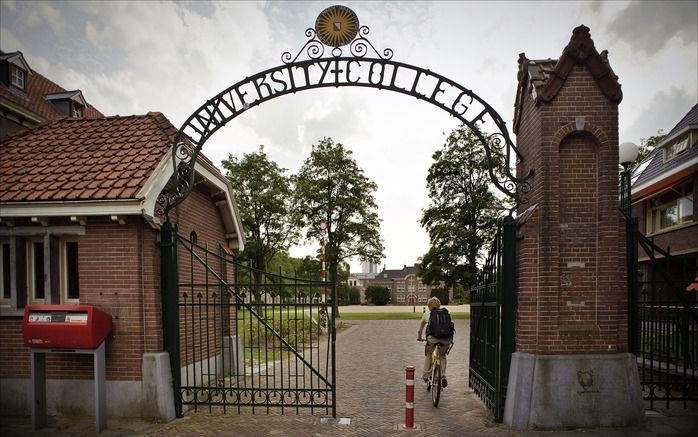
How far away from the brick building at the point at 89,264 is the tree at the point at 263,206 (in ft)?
75.9

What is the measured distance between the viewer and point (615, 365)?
650cm

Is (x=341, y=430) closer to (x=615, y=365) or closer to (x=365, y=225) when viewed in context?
(x=615, y=365)

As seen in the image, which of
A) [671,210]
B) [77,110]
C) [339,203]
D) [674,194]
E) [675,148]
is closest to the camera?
[675,148]

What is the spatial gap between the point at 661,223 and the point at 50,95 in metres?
28.5

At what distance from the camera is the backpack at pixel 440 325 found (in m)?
8.13

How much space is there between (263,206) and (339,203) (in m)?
5.50

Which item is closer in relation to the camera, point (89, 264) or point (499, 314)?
point (499, 314)

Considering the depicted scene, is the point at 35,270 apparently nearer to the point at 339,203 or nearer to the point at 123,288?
the point at 123,288

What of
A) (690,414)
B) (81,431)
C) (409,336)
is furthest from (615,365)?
(409,336)

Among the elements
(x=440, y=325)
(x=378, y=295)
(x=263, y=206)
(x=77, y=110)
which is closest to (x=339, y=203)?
(x=263, y=206)

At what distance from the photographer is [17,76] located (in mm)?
16391

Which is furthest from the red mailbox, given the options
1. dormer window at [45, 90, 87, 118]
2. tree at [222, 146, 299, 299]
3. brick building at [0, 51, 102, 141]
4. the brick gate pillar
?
tree at [222, 146, 299, 299]

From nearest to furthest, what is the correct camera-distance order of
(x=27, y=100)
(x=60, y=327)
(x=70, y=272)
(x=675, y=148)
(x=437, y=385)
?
(x=60, y=327) < (x=70, y=272) < (x=437, y=385) < (x=27, y=100) < (x=675, y=148)

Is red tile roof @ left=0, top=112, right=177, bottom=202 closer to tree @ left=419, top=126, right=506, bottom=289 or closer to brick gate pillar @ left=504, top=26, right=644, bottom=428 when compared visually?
brick gate pillar @ left=504, top=26, right=644, bottom=428
